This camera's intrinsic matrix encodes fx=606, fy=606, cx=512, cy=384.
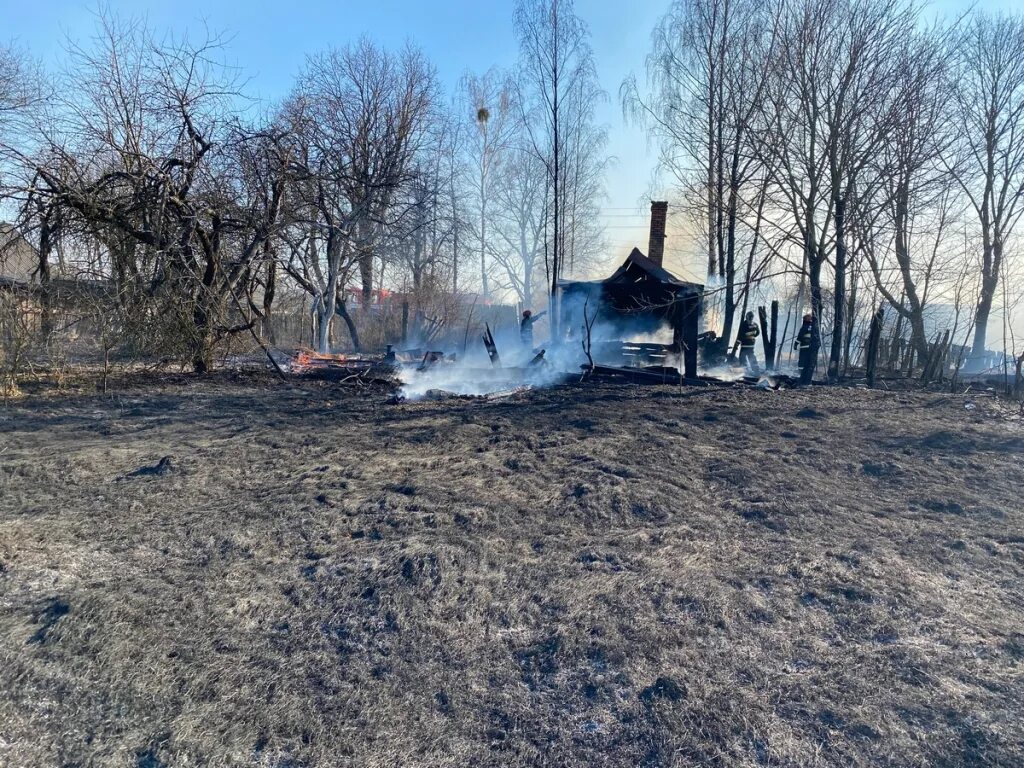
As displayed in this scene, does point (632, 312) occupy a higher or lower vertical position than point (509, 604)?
higher

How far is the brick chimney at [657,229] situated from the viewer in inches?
782

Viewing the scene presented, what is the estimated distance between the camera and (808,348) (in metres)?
13.0

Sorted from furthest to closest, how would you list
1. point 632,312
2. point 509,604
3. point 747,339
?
point 632,312
point 747,339
point 509,604

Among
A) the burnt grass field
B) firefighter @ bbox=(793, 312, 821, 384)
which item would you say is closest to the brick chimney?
firefighter @ bbox=(793, 312, 821, 384)

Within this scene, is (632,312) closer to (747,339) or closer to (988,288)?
(747,339)

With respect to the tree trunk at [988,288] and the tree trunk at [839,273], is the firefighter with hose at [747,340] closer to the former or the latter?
the tree trunk at [839,273]

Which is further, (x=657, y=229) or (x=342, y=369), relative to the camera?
(x=657, y=229)

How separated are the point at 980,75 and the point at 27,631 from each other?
28864 mm

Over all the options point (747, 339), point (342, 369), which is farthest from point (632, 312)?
point (342, 369)

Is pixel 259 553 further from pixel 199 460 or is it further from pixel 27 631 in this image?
pixel 199 460

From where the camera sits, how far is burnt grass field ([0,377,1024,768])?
92.3 inches

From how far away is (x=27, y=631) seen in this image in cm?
294

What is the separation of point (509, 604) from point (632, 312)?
1484 centimetres

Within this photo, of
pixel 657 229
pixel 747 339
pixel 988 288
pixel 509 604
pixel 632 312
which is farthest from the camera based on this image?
pixel 988 288
